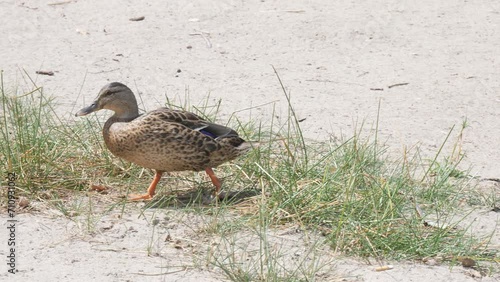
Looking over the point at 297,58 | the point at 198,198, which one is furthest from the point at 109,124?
the point at 297,58

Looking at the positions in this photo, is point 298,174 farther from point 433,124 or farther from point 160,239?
point 433,124

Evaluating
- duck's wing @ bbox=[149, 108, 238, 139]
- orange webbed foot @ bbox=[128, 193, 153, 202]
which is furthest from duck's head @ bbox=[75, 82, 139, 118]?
orange webbed foot @ bbox=[128, 193, 153, 202]

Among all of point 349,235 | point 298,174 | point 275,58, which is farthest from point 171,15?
point 349,235

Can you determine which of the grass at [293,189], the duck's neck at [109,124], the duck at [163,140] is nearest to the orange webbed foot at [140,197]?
the duck at [163,140]

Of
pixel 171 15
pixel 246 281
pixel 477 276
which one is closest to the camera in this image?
pixel 246 281

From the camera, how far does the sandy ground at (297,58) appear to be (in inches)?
313

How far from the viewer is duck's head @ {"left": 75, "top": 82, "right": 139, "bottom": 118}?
20.5 ft

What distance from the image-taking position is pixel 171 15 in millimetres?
9867

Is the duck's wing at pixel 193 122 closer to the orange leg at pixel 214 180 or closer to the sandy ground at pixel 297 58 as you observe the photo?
the orange leg at pixel 214 180

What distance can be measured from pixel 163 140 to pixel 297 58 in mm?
3407

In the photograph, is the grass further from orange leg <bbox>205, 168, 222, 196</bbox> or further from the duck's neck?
the duck's neck

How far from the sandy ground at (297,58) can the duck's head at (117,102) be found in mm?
958

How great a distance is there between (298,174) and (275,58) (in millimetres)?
3197

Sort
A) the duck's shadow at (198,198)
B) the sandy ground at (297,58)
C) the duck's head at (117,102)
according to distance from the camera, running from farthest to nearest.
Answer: the sandy ground at (297,58) < the duck's head at (117,102) < the duck's shadow at (198,198)
